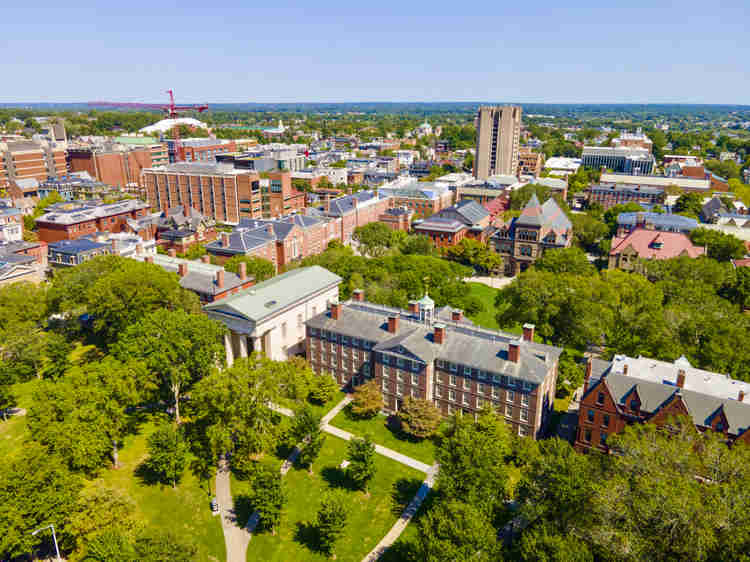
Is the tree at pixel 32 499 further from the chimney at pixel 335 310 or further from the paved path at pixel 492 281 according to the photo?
the paved path at pixel 492 281

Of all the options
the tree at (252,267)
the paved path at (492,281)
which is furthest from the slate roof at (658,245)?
the tree at (252,267)

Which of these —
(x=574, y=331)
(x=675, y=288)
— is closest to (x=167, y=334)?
(x=574, y=331)

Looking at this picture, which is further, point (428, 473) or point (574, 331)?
point (574, 331)

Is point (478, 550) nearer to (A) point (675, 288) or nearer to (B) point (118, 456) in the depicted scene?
(B) point (118, 456)

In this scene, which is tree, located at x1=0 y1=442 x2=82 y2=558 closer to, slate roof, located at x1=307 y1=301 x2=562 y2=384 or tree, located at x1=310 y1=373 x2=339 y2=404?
tree, located at x1=310 y1=373 x2=339 y2=404

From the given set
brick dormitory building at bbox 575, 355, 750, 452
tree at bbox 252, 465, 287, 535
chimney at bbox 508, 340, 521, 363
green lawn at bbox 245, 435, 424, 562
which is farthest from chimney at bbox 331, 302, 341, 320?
brick dormitory building at bbox 575, 355, 750, 452

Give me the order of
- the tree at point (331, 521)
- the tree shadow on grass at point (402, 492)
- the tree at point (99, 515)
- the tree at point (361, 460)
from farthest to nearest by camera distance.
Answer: the tree at point (361, 460) < the tree shadow on grass at point (402, 492) < the tree at point (331, 521) < the tree at point (99, 515)
